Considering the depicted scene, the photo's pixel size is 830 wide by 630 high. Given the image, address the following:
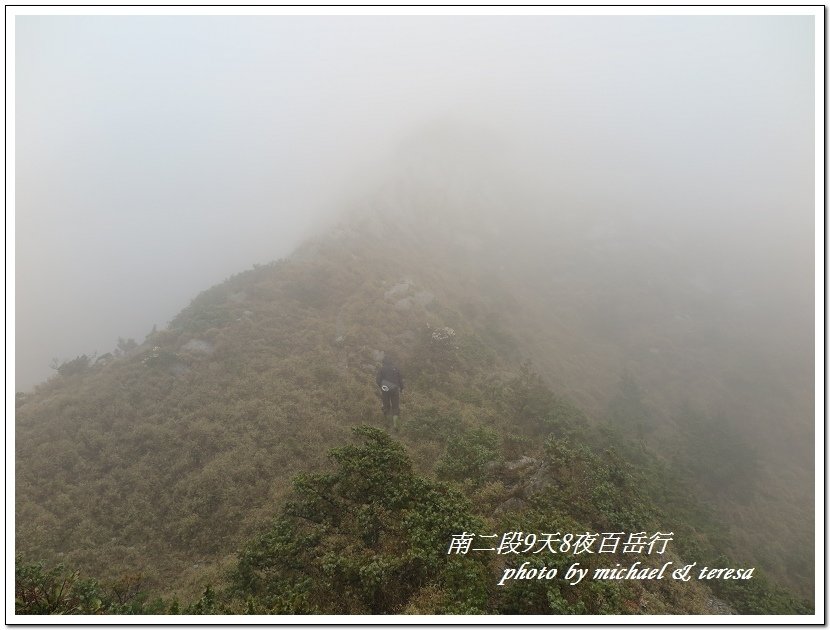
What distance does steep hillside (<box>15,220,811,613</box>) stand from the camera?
24.0 feet

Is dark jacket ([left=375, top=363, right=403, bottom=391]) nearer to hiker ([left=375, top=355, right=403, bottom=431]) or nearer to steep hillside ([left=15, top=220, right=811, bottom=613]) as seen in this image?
hiker ([left=375, top=355, right=403, bottom=431])

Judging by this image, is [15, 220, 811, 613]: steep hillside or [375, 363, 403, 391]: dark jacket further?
[375, 363, 403, 391]: dark jacket

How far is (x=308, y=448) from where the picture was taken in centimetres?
1212

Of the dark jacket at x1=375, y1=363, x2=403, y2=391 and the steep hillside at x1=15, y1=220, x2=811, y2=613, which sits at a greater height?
the dark jacket at x1=375, y1=363, x2=403, y2=391

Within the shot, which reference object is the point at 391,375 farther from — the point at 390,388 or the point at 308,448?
the point at 308,448

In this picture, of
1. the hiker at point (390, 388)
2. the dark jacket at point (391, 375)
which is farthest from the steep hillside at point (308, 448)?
the dark jacket at point (391, 375)

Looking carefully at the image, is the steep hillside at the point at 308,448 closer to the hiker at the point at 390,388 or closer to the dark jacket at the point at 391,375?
the hiker at the point at 390,388

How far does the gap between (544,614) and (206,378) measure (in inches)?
578

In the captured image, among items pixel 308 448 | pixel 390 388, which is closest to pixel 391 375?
pixel 390 388

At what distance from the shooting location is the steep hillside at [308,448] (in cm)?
731

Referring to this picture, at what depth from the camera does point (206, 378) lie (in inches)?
621

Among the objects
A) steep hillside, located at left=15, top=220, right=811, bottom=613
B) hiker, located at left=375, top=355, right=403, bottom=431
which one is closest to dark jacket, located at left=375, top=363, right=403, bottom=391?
hiker, located at left=375, top=355, right=403, bottom=431

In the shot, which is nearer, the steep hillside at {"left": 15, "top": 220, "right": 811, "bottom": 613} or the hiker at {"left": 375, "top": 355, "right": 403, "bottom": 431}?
the steep hillside at {"left": 15, "top": 220, "right": 811, "bottom": 613}
